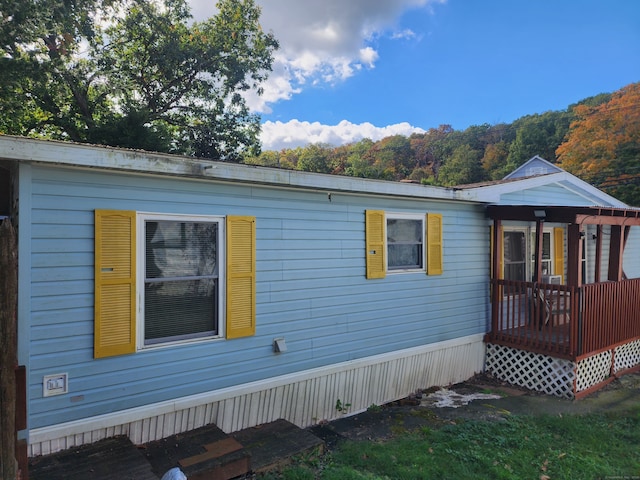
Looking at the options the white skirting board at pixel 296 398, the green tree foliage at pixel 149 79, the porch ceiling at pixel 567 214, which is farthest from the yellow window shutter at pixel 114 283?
the green tree foliage at pixel 149 79

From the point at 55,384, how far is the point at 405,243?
15.0 feet

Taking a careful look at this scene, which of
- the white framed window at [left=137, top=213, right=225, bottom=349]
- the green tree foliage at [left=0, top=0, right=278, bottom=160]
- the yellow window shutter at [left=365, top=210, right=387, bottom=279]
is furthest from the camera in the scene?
the green tree foliage at [left=0, top=0, right=278, bottom=160]

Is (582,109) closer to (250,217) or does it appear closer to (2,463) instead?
(250,217)

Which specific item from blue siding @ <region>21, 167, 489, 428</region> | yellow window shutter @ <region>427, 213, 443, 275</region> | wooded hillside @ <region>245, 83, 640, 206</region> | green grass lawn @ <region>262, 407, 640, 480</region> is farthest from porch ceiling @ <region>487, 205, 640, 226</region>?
wooded hillside @ <region>245, 83, 640, 206</region>

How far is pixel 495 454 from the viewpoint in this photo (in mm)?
4359

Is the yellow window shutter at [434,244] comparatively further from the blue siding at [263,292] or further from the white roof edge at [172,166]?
the white roof edge at [172,166]

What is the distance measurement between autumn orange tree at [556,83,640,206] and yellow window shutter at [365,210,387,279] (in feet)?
85.3

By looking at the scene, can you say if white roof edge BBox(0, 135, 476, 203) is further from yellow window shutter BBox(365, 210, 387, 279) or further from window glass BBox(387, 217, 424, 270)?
window glass BBox(387, 217, 424, 270)

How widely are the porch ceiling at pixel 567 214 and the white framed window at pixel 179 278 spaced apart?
4846 mm

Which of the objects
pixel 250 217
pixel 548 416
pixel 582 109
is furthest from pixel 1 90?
pixel 582 109

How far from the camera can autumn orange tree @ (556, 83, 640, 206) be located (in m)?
25.6

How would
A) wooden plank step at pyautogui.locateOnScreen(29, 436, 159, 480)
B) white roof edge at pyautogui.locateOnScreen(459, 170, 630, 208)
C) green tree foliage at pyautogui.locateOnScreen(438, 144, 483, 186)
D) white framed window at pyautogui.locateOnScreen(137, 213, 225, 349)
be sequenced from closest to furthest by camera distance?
wooden plank step at pyautogui.locateOnScreen(29, 436, 159, 480), white framed window at pyautogui.locateOnScreen(137, 213, 225, 349), white roof edge at pyautogui.locateOnScreen(459, 170, 630, 208), green tree foliage at pyautogui.locateOnScreen(438, 144, 483, 186)

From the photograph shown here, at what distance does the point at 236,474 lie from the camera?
141 inches

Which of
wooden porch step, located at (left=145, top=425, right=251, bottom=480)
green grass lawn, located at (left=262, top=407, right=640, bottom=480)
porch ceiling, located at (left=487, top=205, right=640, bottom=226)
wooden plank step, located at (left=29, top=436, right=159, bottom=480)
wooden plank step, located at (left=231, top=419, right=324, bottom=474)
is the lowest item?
green grass lawn, located at (left=262, top=407, right=640, bottom=480)
